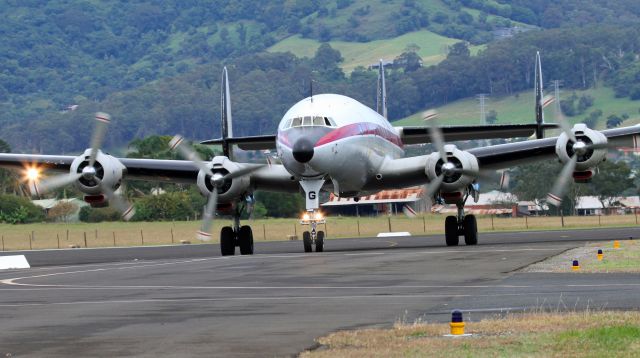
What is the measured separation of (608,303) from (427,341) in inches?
206

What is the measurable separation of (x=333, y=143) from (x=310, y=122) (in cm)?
100

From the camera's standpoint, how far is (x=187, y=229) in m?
90.4

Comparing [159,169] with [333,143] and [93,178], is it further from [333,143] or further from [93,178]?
[333,143]

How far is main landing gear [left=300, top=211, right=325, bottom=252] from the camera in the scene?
136 feet

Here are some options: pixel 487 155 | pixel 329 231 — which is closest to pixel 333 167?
pixel 487 155

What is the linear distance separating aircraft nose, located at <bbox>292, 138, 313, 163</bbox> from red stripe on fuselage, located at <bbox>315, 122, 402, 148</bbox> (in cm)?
57

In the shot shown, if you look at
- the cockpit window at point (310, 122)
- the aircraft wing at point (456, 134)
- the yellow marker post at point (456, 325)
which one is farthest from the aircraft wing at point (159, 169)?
the yellow marker post at point (456, 325)

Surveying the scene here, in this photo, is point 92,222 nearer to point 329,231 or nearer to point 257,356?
point 329,231

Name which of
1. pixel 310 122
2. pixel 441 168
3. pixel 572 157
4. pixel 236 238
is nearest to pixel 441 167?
pixel 441 168

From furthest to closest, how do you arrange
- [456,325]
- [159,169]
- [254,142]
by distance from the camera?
[254,142] < [159,169] < [456,325]

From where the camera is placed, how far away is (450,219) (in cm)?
4575

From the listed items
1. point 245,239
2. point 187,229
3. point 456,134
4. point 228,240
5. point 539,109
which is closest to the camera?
point 228,240

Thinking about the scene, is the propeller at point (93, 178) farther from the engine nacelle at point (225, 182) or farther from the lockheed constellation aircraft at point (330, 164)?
the engine nacelle at point (225, 182)

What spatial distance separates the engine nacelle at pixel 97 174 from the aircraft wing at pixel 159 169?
89 cm
